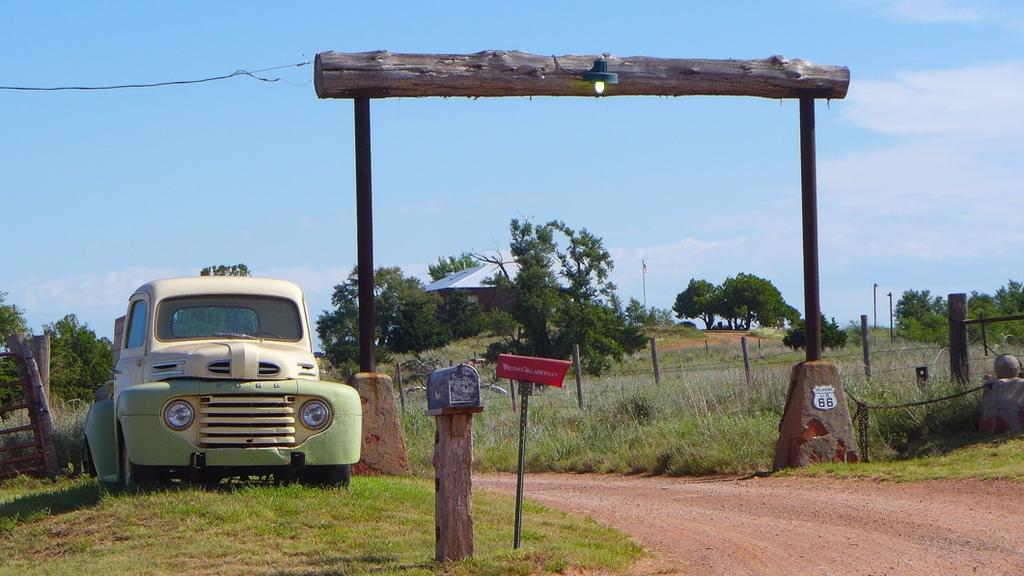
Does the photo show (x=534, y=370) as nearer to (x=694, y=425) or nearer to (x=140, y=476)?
(x=140, y=476)

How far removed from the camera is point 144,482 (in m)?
11.1

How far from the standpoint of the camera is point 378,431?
14133 millimetres

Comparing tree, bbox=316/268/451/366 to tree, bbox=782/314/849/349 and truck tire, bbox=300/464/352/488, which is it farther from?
truck tire, bbox=300/464/352/488

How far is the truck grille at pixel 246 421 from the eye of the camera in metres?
11.0

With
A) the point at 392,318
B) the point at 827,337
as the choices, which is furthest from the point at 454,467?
the point at 392,318

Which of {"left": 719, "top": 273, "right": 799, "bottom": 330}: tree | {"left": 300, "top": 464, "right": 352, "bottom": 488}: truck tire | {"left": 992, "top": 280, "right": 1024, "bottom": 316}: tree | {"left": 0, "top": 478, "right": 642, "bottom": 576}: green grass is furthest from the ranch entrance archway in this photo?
{"left": 719, "top": 273, "right": 799, "bottom": 330}: tree

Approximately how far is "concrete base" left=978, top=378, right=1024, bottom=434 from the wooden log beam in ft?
13.5

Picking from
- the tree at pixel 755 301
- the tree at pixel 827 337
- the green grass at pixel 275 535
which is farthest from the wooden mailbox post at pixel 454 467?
the tree at pixel 755 301

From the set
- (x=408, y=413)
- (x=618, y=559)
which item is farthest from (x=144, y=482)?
(x=408, y=413)

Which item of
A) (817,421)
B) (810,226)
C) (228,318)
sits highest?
(810,226)

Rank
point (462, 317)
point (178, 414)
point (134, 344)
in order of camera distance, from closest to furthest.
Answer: point (178, 414) → point (134, 344) → point (462, 317)

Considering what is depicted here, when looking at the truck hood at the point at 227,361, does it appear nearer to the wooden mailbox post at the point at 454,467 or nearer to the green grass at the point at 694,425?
the wooden mailbox post at the point at 454,467

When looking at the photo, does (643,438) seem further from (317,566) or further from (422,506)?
(317,566)

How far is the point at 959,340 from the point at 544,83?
6.89 metres
